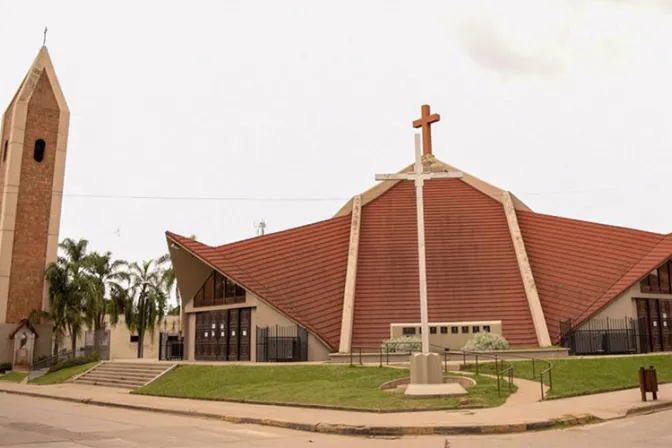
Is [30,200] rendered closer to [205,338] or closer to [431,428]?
[205,338]

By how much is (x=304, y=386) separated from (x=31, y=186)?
3317cm

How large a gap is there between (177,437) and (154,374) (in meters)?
16.5

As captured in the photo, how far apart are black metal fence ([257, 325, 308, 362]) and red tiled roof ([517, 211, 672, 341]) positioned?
12.0 metres

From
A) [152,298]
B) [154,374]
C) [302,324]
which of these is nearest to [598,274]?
[302,324]

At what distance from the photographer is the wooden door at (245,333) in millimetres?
32469

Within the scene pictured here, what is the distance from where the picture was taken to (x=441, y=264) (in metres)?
34.7

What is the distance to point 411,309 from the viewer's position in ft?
105

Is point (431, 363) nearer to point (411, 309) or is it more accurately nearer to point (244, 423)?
Result: point (244, 423)

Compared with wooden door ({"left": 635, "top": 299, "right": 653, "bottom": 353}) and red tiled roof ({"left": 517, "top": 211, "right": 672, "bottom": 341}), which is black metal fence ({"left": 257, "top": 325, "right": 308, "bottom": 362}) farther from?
wooden door ({"left": 635, "top": 299, "right": 653, "bottom": 353})

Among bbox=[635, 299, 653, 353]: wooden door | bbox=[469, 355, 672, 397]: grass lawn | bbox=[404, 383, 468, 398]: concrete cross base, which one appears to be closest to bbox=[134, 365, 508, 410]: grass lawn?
bbox=[404, 383, 468, 398]: concrete cross base

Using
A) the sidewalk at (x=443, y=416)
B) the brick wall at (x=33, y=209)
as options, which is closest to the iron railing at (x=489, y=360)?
the sidewalk at (x=443, y=416)

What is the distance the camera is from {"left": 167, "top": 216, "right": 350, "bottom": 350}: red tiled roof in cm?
3119

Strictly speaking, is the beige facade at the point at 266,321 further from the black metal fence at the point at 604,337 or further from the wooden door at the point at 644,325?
the wooden door at the point at 644,325

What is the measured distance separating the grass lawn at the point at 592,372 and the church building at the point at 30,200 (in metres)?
32.8
